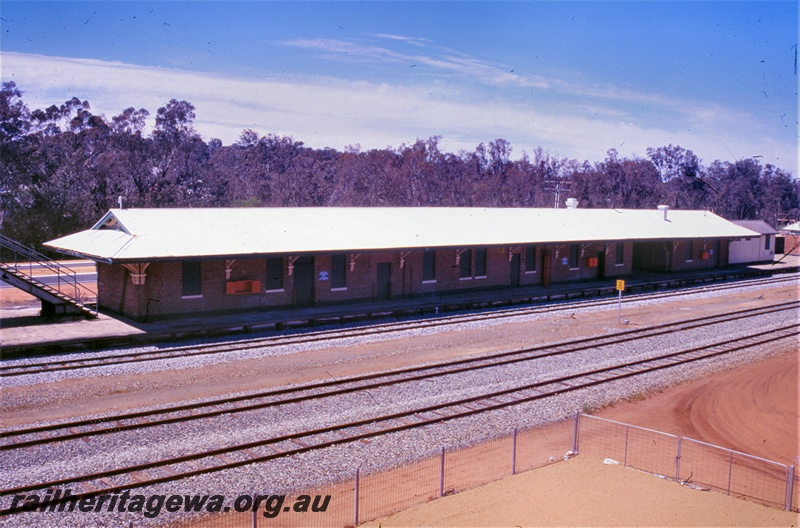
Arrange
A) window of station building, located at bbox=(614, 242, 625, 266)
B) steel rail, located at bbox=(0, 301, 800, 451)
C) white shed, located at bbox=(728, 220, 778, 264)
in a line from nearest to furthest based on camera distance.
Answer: steel rail, located at bbox=(0, 301, 800, 451)
window of station building, located at bbox=(614, 242, 625, 266)
white shed, located at bbox=(728, 220, 778, 264)

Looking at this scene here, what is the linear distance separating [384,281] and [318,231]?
374 cm

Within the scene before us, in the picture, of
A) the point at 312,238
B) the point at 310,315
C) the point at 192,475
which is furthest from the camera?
the point at 312,238

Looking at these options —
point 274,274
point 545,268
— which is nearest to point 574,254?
point 545,268

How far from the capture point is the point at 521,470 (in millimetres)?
12703

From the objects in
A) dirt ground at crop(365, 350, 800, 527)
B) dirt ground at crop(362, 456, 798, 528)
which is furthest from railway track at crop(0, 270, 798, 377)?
dirt ground at crop(362, 456, 798, 528)

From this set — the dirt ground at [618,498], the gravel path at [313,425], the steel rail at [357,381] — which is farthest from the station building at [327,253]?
the dirt ground at [618,498]

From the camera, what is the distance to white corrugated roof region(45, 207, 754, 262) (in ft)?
80.8

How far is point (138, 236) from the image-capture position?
2441cm

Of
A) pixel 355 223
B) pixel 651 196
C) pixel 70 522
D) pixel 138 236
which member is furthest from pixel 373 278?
pixel 651 196

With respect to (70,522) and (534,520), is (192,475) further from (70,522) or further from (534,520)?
(534,520)

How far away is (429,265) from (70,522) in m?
23.2

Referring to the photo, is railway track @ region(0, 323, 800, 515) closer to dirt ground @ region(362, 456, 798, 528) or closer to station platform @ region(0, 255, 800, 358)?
dirt ground @ region(362, 456, 798, 528)

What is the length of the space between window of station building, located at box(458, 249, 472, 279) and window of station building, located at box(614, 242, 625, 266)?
1278cm

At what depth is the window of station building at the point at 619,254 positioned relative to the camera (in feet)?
139
